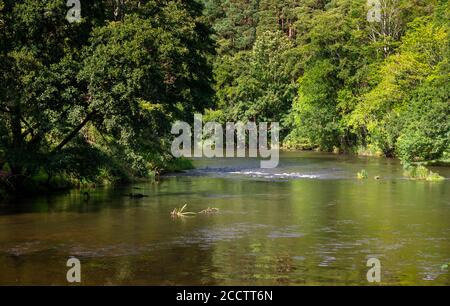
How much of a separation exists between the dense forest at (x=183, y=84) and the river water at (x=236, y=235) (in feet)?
12.1

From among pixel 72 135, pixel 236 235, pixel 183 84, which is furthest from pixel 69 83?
pixel 183 84

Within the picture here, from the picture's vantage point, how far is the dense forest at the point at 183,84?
118 ft

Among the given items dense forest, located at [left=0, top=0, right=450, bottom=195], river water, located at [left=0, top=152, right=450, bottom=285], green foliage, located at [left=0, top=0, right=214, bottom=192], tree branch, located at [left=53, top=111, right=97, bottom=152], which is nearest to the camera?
river water, located at [left=0, top=152, right=450, bottom=285]

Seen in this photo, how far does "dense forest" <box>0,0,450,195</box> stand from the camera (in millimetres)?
36031

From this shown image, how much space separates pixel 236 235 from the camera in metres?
26.4

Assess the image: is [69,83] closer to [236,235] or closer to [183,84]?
[236,235]

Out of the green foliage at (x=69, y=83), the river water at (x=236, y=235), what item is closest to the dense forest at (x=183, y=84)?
the green foliage at (x=69, y=83)

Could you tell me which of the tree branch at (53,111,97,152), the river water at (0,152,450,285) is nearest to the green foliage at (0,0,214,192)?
the tree branch at (53,111,97,152)

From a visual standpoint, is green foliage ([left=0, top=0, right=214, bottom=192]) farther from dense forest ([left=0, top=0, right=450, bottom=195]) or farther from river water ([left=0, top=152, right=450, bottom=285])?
river water ([left=0, top=152, right=450, bottom=285])

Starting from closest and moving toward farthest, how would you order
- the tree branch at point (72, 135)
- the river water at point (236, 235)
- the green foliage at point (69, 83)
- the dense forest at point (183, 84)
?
the river water at point (236, 235) < the green foliage at point (69, 83) < the dense forest at point (183, 84) < the tree branch at point (72, 135)

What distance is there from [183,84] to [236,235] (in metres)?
28.8

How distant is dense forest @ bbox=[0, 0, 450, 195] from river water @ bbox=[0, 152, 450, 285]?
3675 mm

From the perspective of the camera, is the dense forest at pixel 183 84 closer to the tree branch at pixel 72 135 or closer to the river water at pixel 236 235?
the tree branch at pixel 72 135

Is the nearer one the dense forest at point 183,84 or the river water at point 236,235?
the river water at point 236,235
